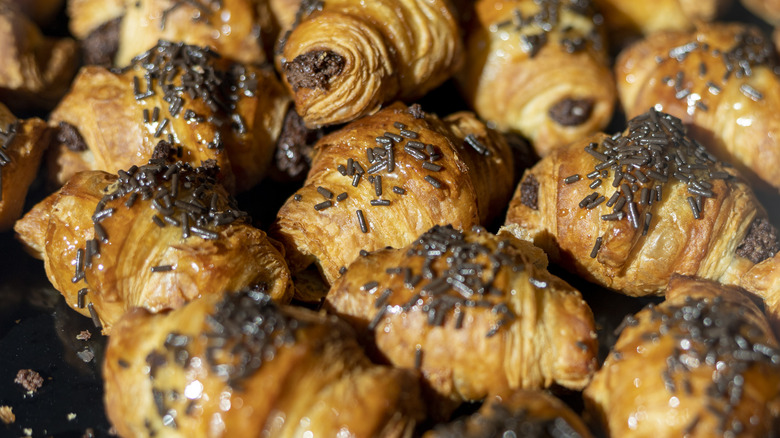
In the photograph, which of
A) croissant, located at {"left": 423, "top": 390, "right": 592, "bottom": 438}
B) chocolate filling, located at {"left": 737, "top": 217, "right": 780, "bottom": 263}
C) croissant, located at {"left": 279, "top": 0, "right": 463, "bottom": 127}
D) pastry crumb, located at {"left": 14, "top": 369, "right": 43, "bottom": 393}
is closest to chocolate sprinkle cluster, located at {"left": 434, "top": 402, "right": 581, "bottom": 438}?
croissant, located at {"left": 423, "top": 390, "right": 592, "bottom": 438}

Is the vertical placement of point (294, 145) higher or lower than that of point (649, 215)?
higher

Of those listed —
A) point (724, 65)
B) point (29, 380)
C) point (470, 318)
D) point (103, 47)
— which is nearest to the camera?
point (470, 318)

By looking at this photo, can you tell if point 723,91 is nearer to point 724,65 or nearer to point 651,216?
point 724,65

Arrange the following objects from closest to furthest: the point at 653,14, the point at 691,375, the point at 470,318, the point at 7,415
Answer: the point at 691,375 < the point at 470,318 < the point at 7,415 < the point at 653,14

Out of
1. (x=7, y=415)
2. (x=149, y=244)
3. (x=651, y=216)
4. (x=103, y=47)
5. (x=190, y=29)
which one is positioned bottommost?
(x=7, y=415)

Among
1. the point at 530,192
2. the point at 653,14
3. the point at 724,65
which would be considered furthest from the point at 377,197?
the point at 653,14

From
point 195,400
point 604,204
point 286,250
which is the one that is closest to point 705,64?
point 604,204

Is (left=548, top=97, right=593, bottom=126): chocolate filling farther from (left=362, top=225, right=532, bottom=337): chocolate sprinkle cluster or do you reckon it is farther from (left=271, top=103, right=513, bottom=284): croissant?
(left=362, top=225, right=532, bottom=337): chocolate sprinkle cluster
